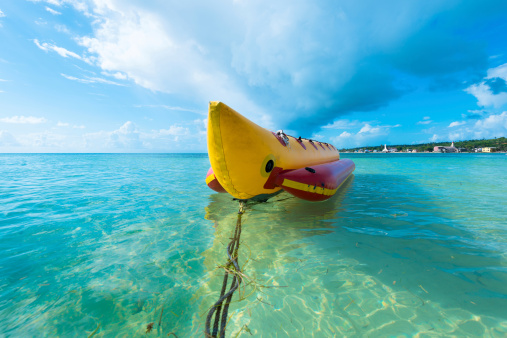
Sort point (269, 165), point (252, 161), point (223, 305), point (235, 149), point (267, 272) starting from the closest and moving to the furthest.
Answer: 1. point (223, 305)
2. point (267, 272)
3. point (235, 149)
4. point (252, 161)
5. point (269, 165)

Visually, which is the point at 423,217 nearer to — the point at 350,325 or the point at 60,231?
the point at 350,325

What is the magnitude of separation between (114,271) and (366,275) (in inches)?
137

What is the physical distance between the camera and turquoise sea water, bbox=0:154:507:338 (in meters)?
2.05

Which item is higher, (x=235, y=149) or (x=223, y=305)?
(x=235, y=149)

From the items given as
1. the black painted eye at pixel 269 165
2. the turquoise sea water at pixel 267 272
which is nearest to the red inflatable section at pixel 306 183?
the black painted eye at pixel 269 165

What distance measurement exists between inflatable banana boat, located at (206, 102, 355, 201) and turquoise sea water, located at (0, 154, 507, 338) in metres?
0.85

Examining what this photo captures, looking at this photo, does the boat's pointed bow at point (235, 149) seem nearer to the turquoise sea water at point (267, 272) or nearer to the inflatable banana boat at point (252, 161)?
the inflatable banana boat at point (252, 161)

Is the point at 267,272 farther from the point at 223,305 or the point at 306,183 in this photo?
the point at 306,183

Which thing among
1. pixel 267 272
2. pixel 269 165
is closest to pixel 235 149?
pixel 269 165

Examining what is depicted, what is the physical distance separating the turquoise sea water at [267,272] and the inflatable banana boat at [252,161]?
2.79 feet

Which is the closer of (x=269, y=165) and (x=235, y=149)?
(x=235, y=149)

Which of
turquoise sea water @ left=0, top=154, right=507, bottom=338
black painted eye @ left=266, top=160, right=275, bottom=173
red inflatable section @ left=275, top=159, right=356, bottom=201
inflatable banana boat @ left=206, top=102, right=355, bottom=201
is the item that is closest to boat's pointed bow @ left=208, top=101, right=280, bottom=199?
inflatable banana boat @ left=206, top=102, right=355, bottom=201

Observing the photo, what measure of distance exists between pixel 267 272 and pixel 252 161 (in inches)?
72.5

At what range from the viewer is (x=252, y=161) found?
3.74 m
